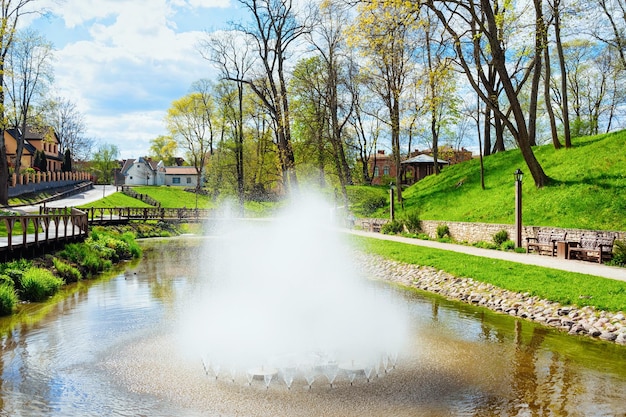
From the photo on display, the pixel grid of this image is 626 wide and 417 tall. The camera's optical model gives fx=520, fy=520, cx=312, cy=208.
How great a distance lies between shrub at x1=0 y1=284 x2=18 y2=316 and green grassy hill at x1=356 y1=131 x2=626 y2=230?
706 inches

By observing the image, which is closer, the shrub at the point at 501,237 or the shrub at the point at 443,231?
the shrub at the point at 501,237

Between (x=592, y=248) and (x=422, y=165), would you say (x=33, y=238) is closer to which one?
(x=592, y=248)

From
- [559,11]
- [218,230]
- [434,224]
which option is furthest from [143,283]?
[218,230]

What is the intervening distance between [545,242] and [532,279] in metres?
5.01

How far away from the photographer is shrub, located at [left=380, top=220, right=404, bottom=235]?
28.8m

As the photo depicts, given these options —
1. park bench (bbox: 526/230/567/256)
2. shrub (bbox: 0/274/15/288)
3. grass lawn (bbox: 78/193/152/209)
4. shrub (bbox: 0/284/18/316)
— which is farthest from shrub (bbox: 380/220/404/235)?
grass lawn (bbox: 78/193/152/209)

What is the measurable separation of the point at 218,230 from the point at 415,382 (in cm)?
3755

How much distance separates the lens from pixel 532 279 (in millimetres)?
13672

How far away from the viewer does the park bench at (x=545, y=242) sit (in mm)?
17641

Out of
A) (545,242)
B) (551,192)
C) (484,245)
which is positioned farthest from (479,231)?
(545,242)

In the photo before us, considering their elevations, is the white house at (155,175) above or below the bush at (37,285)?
above

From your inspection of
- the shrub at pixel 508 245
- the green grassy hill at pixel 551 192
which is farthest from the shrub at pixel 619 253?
the shrub at pixel 508 245

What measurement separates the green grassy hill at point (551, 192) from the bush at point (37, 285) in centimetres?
1736

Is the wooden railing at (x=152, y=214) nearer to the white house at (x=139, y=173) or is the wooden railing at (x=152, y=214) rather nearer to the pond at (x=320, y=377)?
the pond at (x=320, y=377)
